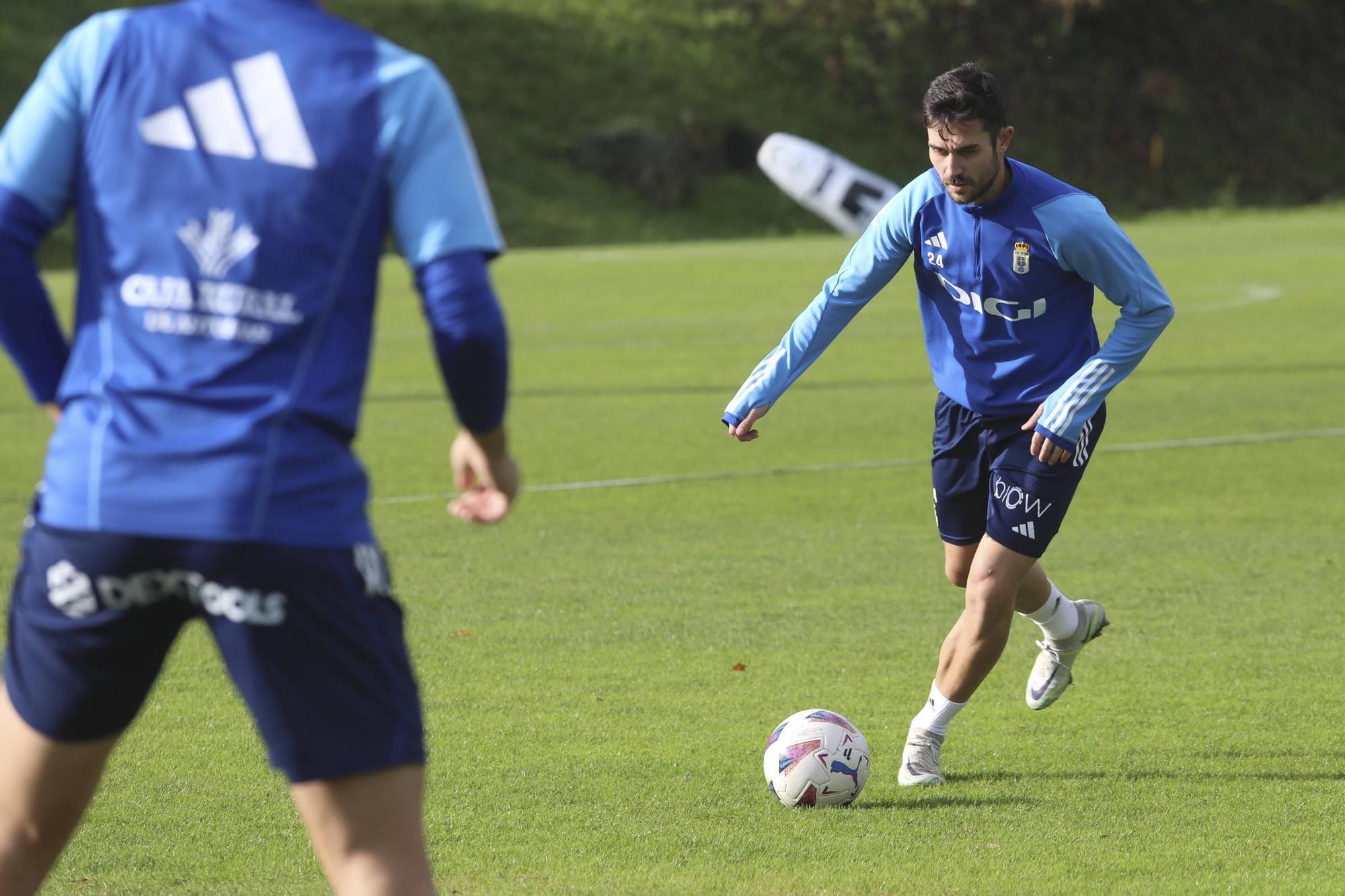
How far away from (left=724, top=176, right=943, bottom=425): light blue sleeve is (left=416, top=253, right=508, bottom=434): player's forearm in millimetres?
2507

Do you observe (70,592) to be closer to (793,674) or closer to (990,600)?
(990,600)

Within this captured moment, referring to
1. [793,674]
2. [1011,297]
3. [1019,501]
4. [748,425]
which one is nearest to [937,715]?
[1019,501]

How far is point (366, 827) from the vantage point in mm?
2768

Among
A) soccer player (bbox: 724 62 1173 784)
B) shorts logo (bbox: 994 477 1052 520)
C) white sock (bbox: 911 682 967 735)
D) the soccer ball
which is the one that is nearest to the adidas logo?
soccer player (bbox: 724 62 1173 784)

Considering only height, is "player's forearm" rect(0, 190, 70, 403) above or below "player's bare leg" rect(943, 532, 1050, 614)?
above

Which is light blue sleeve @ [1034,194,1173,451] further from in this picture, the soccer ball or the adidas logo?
the adidas logo

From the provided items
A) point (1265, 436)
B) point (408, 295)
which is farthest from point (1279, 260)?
point (1265, 436)

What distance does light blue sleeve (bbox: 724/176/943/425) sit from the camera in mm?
5277

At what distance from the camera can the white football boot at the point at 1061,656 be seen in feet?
19.4

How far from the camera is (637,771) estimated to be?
5.41 m

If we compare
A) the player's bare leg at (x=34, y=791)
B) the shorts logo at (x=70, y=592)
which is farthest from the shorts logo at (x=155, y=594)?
the player's bare leg at (x=34, y=791)

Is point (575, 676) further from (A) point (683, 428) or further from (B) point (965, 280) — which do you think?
(A) point (683, 428)

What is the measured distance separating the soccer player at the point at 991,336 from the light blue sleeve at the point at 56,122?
257cm

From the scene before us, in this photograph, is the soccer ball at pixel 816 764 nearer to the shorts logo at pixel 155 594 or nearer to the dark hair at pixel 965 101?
the dark hair at pixel 965 101
